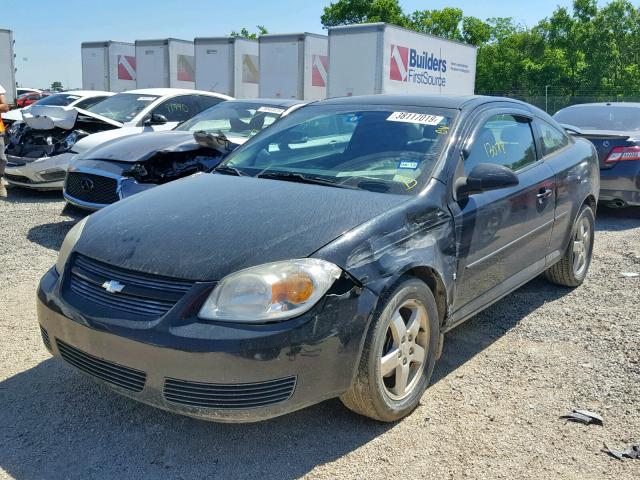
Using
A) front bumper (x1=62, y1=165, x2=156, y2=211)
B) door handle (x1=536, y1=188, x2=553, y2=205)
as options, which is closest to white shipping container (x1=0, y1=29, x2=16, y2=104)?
front bumper (x1=62, y1=165, x2=156, y2=211)

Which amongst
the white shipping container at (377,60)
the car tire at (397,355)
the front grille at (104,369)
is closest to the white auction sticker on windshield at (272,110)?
the car tire at (397,355)

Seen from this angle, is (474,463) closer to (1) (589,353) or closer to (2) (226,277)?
(2) (226,277)

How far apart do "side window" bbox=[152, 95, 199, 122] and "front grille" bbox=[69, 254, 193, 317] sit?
24.3 ft

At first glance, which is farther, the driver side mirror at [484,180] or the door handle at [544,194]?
the door handle at [544,194]

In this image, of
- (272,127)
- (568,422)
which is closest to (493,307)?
(568,422)

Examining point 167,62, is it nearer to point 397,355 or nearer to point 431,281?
point 431,281

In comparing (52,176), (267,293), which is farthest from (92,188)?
(267,293)

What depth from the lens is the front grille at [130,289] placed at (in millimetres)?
2625

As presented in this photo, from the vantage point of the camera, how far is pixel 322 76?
68.5 feet

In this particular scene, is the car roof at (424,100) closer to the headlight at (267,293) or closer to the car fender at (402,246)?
the car fender at (402,246)

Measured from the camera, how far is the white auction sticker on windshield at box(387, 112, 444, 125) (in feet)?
12.5

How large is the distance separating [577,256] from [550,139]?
1060mm

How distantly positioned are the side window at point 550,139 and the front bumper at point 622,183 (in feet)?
10.8

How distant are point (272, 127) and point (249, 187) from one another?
3.39 feet
